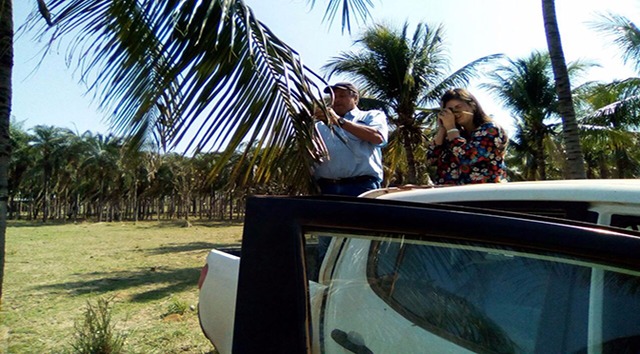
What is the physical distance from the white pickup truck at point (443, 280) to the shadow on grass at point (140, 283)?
21.8ft

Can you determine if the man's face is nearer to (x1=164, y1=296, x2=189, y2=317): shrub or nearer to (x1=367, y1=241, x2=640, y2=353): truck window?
(x1=367, y1=241, x2=640, y2=353): truck window

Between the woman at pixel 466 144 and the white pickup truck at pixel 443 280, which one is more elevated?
the woman at pixel 466 144

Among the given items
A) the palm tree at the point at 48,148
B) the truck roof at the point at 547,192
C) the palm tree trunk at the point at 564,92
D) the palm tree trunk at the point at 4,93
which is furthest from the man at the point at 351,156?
the palm tree at the point at 48,148

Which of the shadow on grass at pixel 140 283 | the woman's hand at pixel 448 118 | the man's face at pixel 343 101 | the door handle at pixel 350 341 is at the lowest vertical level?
the shadow on grass at pixel 140 283

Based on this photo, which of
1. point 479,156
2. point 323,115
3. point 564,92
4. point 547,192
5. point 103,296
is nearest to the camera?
point 547,192

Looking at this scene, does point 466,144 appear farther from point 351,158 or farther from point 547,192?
point 547,192

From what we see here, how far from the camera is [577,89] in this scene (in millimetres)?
17641

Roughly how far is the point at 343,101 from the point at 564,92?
3.71m

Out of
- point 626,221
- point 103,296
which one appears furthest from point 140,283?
point 626,221

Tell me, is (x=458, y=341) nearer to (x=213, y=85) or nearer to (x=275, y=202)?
(x=275, y=202)

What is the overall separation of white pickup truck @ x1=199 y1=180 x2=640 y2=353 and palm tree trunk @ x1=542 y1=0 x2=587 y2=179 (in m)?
4.64

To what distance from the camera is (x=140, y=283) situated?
863 cm

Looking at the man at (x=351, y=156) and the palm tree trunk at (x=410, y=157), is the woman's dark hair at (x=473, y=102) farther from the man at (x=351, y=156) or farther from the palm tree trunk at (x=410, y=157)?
the palm tree trunk at (x=410, y=157)

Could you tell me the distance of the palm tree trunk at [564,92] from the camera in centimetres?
548
